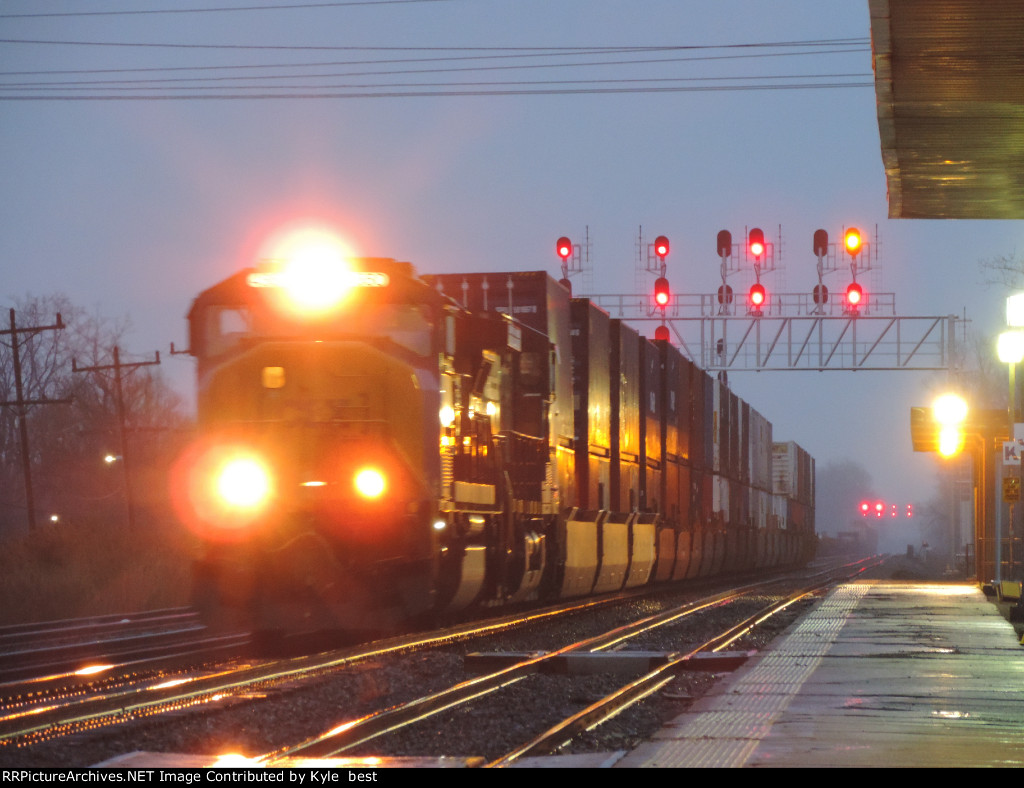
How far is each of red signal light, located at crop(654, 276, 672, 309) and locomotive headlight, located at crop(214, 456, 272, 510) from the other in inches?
546

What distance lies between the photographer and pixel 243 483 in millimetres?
12477

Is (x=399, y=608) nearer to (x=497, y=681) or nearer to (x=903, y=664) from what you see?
(x=497, y=681)

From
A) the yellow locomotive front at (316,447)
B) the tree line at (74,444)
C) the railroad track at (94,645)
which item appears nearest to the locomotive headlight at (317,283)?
the yellow locomotive front at (316,447)

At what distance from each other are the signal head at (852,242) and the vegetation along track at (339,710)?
34.6 feet

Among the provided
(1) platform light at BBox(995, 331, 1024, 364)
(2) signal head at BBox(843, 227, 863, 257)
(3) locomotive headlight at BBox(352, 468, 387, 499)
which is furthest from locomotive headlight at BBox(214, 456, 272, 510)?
(2) signal head at BBox(843, 227, 863, 257)

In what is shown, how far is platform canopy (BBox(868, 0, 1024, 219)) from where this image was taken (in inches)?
342

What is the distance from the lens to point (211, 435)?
12930mm

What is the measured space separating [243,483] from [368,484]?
1.22 metres

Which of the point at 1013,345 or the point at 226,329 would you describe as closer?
the point at 226,329

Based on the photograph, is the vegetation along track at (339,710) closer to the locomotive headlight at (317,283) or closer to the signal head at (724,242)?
the locomotive headlight at (317,283)

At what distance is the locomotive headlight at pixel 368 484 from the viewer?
41.0 ft

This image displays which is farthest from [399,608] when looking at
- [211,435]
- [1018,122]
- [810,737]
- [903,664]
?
[1018,122]

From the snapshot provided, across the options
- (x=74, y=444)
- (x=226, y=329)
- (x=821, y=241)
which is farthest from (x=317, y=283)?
(x=74, y=444)

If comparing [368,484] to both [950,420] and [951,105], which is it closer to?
[951,105]
